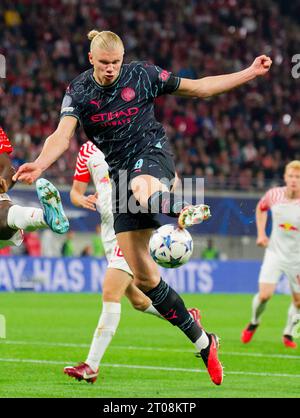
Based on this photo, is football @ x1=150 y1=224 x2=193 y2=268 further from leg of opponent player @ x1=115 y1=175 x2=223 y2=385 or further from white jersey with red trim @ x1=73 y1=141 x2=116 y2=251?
white jersey with red trim @ x1=73 y1=141 x2=116 y2=251

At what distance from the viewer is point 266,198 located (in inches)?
530

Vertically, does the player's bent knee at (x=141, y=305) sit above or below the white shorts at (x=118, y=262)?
below

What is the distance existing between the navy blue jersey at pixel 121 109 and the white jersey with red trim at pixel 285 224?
538cm

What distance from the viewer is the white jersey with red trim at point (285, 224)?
43.7ft

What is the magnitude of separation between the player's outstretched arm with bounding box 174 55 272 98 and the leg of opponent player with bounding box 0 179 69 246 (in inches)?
51.9

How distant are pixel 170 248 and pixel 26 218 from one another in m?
1.45

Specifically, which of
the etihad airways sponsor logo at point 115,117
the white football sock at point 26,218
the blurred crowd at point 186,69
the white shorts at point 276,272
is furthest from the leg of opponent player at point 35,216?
the blurred crowd at point 186,69

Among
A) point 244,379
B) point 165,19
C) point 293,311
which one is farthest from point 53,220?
point 165,19

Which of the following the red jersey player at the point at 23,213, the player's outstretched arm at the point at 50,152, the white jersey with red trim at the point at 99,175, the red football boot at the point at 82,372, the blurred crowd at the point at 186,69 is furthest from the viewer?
the blurred crowd at the point at 186,69

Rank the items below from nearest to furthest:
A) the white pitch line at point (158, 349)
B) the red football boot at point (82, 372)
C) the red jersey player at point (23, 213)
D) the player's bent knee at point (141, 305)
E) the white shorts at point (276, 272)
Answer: the red jersey player at point (23, 213) → the red football boot at point (82, 372) → the player's bent knee at point (141, 305) → the white pitch line at point (158, 349) → the white shorts at point (276, 272)

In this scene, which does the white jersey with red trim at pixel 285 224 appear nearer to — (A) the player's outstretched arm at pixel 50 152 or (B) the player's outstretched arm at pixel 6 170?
(B) the player's outstretched arm at pixel 6 170
